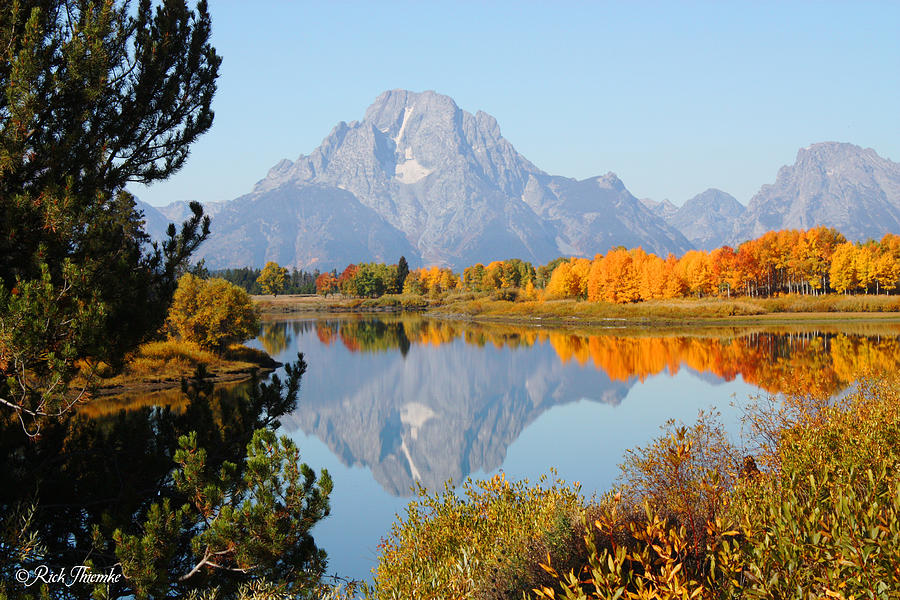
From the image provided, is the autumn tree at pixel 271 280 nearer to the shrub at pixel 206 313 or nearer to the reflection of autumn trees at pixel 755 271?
the reflection of autumn trees at pixel 755 271

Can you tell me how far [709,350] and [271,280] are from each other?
13634cm

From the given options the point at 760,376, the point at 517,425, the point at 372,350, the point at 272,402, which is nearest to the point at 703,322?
the point at 372,350

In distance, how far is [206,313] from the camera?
138 feet

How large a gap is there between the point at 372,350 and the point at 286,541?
55287 mm

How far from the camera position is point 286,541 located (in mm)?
7707

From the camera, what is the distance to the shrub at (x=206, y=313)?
41938mm

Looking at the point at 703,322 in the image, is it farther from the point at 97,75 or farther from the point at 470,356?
the point at 97,75

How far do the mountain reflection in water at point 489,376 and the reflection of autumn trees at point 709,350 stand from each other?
0.11 meters

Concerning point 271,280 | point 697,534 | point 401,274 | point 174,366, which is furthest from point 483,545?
point 271,280

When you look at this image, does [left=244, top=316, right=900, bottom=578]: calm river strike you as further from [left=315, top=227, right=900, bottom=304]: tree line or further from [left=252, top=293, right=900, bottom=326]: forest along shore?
[left=315, top=227, right=900, bottom=304]: tree line

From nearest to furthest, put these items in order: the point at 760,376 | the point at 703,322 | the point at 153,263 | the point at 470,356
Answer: the point at 153,263, the point at 760,376, the point at 470,356, the point at 703,322

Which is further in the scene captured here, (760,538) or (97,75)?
(97,75)

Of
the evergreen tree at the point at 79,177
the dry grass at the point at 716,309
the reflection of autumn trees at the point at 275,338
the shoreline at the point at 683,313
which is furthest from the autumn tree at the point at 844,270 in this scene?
the evergreen tree at the point at 79,177

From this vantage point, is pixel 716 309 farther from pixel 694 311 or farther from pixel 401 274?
pixel 401 274
